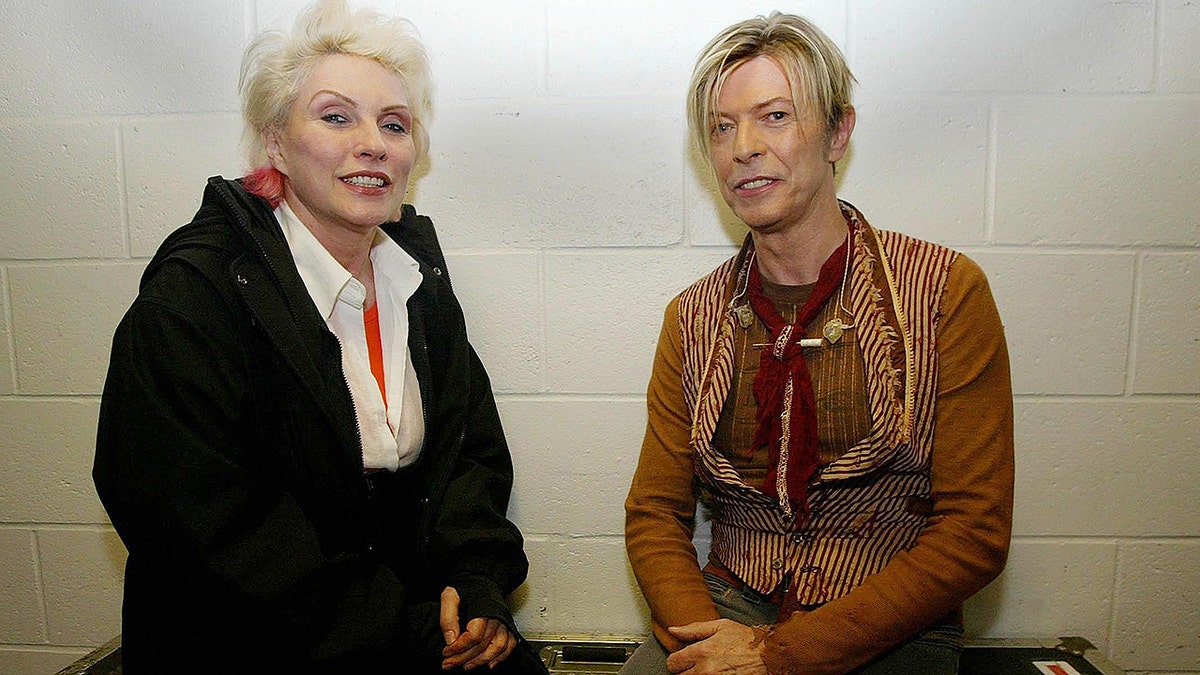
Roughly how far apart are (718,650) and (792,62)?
0.92 metres

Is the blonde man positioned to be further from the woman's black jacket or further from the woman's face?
the woman's face

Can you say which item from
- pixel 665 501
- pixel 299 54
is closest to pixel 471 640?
pixel 665 501

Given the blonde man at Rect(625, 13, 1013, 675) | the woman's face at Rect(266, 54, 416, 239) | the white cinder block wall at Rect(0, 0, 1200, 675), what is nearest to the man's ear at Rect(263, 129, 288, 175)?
the woman's face at Rect(266, 54, 416, 239)

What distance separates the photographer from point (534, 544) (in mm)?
1786

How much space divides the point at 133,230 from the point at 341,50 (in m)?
0.70

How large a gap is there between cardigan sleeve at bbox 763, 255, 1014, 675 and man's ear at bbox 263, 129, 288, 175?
1096 mm

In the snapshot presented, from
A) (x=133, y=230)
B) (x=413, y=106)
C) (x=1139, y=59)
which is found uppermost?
(x=1139, y=59)

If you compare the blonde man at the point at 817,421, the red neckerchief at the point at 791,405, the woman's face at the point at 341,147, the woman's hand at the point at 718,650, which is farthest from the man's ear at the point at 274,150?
the woman's hand at the point at 718,650

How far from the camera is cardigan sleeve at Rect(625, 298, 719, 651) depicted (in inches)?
55.2

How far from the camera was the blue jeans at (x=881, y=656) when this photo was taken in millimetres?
1295

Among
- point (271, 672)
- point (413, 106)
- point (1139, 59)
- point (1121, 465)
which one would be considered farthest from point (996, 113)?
point (271, 672)

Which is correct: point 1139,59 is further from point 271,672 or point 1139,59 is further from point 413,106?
→ point 271,672

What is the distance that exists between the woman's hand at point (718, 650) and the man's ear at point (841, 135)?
0.77m

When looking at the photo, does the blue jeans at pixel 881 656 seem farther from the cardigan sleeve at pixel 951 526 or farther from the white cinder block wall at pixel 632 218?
the white cinder block wall at pixel 632 218
